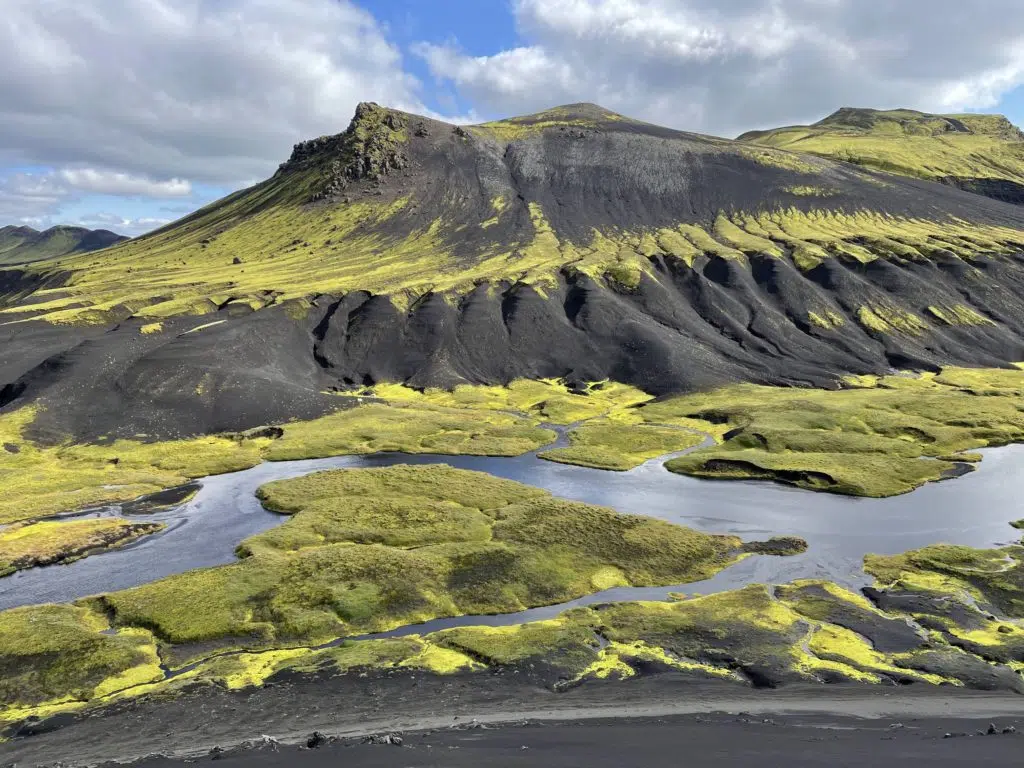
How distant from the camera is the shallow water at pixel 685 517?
51688mm

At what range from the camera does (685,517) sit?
6619 centimetres

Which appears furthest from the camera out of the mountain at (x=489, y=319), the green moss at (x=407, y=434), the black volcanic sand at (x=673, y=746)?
the mountain at (x=489, y=319)

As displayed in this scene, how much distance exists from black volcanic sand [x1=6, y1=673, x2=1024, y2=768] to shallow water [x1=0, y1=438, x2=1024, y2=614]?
1000 centimetres

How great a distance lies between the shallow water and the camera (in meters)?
51.7

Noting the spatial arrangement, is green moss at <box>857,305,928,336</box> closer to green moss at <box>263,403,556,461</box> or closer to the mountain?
the mountain

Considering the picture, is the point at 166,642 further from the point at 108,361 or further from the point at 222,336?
the point at 222,336

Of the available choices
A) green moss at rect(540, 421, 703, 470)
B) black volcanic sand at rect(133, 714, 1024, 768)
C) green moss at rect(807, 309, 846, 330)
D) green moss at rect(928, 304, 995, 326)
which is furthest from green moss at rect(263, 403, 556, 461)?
green moss at rect(928, 304, 995, 326)

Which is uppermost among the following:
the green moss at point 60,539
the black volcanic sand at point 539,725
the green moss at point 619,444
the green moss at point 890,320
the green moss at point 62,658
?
the green moss at point 890,320

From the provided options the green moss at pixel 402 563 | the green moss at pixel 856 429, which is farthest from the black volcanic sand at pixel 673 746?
the green moss at pixel 856 429

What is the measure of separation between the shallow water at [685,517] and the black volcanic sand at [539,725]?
10.0 metres

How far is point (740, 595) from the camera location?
4853 cm

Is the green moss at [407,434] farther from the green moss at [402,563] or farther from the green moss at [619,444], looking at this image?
the green moss at [402,563]

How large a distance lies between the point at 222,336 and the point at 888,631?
108 metres

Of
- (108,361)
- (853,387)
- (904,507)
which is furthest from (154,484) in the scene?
(853,387)
